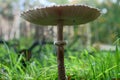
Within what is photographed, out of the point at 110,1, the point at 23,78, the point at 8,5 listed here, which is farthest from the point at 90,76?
the point at 8,5

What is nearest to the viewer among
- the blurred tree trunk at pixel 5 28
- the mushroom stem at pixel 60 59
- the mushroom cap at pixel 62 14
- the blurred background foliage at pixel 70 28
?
the mushroom cap at pixel 62 14

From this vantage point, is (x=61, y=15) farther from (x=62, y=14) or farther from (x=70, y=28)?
(x=70, y=28)

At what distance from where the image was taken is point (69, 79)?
6.40ft

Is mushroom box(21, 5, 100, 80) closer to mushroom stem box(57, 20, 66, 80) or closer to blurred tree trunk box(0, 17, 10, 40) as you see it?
mushroom stem box(57, 20, 66, 80)

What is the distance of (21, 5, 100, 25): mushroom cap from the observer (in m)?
1.44

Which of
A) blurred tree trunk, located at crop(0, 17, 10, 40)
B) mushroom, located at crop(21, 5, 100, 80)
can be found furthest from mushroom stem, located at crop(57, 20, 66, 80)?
blurred tree trunk, located at crop(0, 17, 10, 40)

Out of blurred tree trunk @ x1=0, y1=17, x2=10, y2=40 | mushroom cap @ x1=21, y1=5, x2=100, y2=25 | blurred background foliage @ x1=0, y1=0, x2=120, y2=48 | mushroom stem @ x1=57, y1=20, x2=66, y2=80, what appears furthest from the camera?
blurred tree trunk @ x1=0, y1=17, x2=10, y2=40

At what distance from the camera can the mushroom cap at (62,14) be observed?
4.71 feet

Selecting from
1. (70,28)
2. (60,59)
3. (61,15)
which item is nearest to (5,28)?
(70,28)

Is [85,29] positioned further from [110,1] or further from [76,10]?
[76,10]

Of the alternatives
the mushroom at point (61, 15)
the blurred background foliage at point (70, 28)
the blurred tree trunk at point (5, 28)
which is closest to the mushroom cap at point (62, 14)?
the mushroom at point (61, 15)

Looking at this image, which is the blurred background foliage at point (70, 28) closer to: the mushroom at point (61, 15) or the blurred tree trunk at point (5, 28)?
the blurred tree trunk at point (5, 28)

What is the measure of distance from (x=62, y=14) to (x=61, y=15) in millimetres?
19

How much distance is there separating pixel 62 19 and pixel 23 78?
→ 1.75 ft
